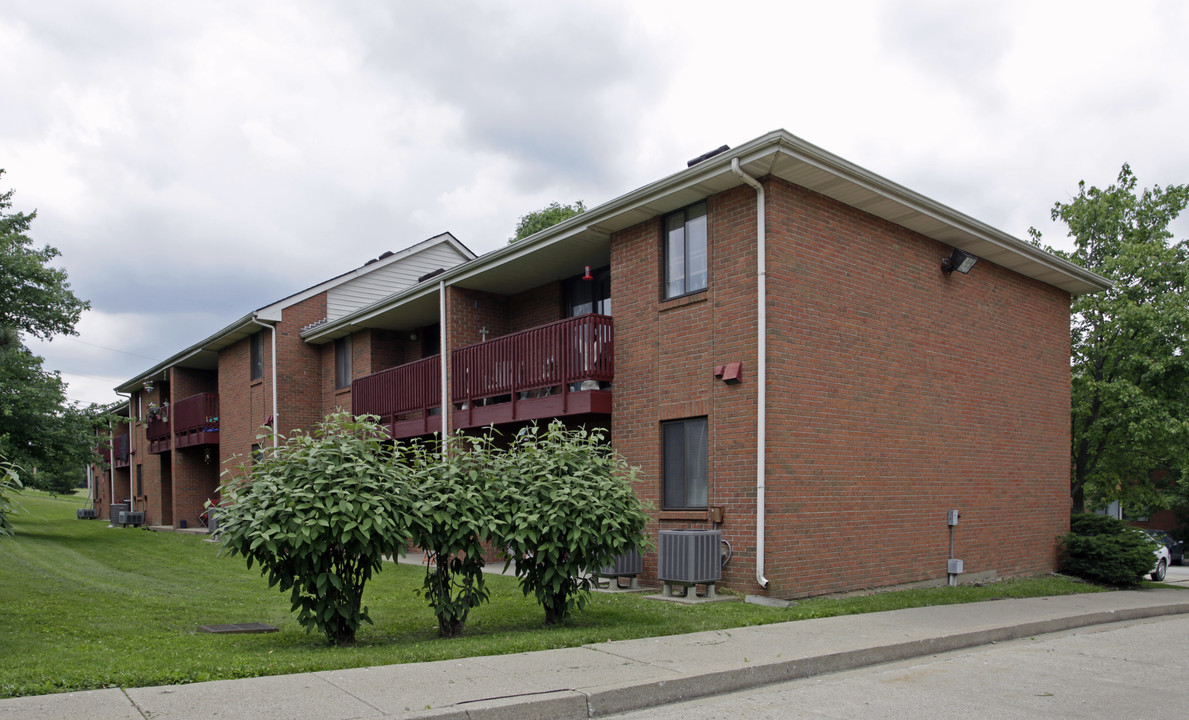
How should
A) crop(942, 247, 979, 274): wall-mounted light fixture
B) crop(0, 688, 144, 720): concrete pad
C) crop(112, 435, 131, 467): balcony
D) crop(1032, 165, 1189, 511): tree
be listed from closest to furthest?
1. crop(0, 688, 144, 720): concrete pad
2. crop(942, 247, 979, 274): wall-mounted light fixture
3. crop(1032, 165, 1189, 511): tree
4. crop(112, 435, 131, 467): balcony

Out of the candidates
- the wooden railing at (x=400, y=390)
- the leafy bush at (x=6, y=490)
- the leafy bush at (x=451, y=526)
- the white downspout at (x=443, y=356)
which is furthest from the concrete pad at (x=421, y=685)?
the wooden railing at (x=400, y=390)

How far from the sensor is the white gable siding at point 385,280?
2505 centimetres

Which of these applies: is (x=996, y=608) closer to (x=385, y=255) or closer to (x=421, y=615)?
(x=421, y=615)

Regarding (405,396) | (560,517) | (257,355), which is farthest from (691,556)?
(257,355)

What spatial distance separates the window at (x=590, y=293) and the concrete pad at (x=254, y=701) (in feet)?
35.6

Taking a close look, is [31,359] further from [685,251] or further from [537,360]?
[685,251]

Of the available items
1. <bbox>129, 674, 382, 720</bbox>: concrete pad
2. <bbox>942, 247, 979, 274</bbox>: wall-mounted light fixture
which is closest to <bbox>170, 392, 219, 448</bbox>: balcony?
<bbox>942, 247, 979, 274</bbox>: wall-mounted light fixture

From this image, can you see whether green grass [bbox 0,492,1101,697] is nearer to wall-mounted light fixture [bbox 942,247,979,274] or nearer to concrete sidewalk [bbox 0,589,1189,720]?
concrete sidewalk [bbox 0,589,1189,720]

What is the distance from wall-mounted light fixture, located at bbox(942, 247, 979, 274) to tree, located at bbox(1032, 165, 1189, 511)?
860cm

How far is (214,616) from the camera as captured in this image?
1057cm

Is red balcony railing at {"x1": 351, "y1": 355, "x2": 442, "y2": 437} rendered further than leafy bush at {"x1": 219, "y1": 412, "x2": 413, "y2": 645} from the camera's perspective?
Yes

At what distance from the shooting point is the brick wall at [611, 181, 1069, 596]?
11.7 metres

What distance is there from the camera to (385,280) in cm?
2594

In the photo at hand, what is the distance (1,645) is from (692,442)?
326 inches
